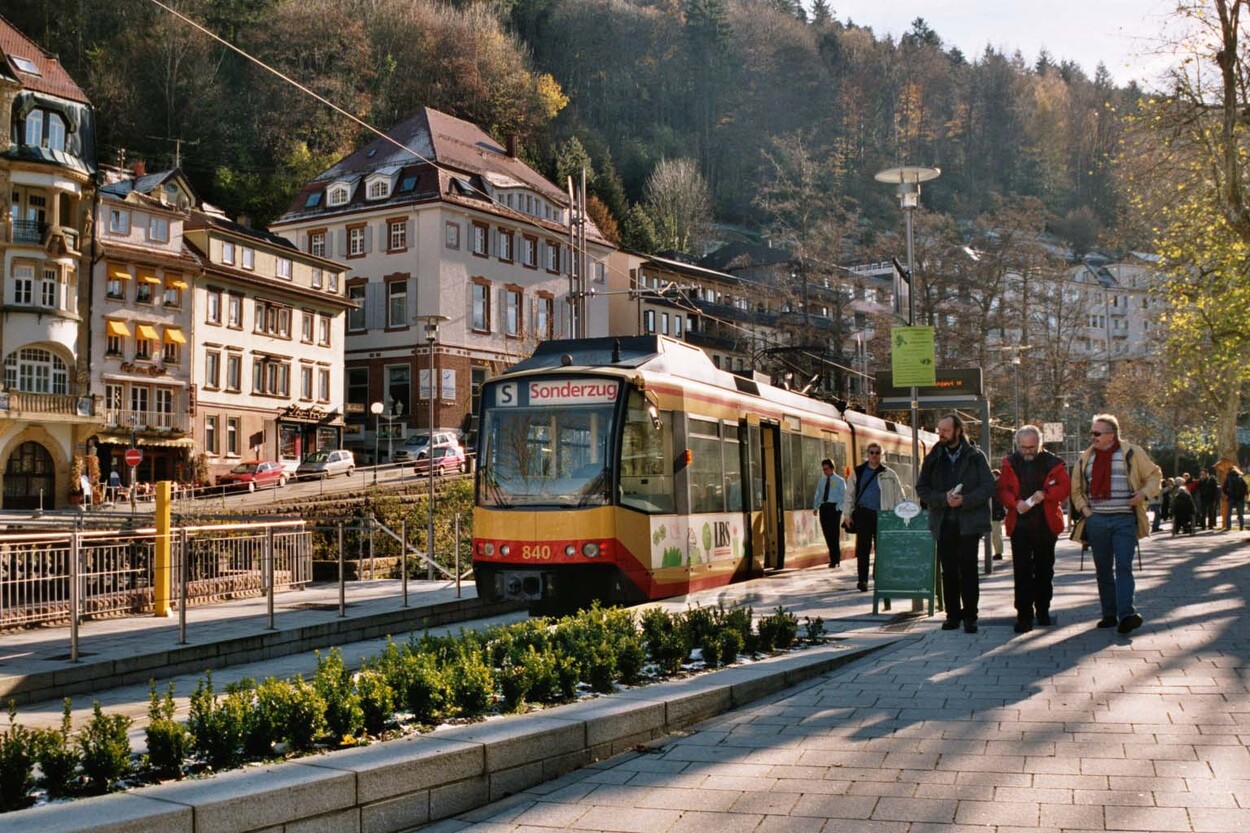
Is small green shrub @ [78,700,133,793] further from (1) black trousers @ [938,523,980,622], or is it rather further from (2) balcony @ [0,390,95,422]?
(2) balcony @ [0,390,95,422]

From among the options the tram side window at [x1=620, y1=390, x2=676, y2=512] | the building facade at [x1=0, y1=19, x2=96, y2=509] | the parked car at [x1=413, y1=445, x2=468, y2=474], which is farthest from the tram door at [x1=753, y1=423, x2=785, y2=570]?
the building facade at [x1=0, y1=19, x2=96, y2=509]

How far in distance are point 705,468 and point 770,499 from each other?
3.03m

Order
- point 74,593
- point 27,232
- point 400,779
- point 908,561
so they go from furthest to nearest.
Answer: point 27,232 → point 908,561 → point 74,593 → point 400,779

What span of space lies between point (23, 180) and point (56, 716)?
43814 millimetres

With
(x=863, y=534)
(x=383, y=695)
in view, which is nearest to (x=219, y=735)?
(x=383, y=695)

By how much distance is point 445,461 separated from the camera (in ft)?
155

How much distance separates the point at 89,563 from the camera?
48.8ft

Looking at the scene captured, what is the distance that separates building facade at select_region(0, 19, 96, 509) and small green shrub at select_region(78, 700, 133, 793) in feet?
148

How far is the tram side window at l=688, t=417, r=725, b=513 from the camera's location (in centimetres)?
1661

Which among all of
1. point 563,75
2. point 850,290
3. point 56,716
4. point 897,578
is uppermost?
point 563,75

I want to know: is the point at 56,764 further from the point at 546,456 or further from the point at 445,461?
the point at 445,461

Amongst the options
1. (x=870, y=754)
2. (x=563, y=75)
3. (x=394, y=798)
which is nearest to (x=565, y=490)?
(x=870, y=754)

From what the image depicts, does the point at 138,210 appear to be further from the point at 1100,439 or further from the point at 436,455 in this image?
the point at 1100,439

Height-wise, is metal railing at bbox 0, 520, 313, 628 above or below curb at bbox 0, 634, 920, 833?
above
